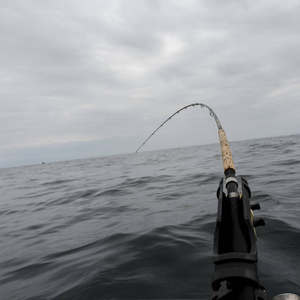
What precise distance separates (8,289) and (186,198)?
479 cm

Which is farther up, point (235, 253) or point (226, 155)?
point (226, 155)

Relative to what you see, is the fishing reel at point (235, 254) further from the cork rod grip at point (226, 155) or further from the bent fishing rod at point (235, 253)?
the cork rod grip at point (226, 155)

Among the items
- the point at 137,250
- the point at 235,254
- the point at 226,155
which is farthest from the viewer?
the point at 137,250

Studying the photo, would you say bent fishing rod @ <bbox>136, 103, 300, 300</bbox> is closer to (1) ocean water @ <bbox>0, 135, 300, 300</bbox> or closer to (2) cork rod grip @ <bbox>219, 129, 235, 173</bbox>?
(2) cork rod grip @ <bbox>219, 129, 235, 173</bbox>

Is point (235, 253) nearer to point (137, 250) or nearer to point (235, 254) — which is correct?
point (235, 254)

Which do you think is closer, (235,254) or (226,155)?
(235,254)

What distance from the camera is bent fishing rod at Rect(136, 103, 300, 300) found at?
3.70 ft

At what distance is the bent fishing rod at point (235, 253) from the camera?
3.70 feet

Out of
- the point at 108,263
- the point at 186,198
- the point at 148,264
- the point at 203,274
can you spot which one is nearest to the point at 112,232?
the point at 108,263

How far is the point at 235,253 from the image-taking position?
1.18m

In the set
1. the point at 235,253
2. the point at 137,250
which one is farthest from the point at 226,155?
the point at 137,250

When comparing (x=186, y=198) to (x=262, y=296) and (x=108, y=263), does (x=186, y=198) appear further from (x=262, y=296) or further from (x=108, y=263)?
(x=262, y=296)

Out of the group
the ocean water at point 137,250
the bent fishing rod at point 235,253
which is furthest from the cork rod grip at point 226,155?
the ocean water at point 137,250

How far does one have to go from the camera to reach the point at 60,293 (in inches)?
110
